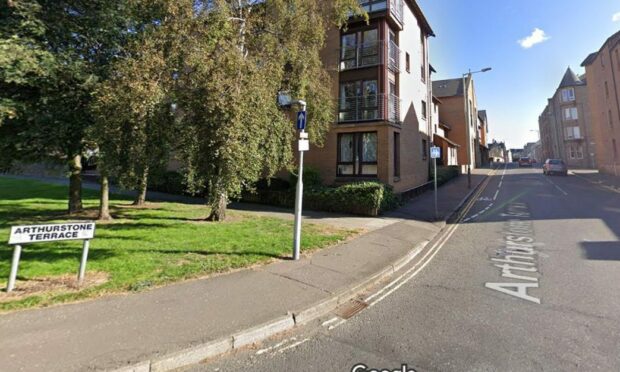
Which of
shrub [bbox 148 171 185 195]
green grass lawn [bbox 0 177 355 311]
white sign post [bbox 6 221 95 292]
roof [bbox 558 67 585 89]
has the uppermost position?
roof [bbox 558 67 585 89]

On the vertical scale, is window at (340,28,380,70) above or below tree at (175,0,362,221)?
above

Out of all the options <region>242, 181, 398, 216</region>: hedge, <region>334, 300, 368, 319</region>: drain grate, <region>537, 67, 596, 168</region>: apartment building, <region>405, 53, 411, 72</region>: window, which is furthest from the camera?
<region>537, 67, 596, 168</region>: apartment building

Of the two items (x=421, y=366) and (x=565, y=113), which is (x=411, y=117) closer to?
(x=421, y=366)

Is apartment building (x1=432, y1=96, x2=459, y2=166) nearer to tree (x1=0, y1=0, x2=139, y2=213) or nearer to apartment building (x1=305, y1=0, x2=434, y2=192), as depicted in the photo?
apartment building (x1=305, y1=0, x2=434, y2=192)

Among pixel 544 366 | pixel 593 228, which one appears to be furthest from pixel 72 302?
pixel 593 228

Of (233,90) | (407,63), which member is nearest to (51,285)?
(233,90)

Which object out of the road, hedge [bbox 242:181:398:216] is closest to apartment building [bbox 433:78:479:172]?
hedge [bbox 242:181:398:216]

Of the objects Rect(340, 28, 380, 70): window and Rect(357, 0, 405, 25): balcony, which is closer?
Rect(357, 0, 405, 25): balcony

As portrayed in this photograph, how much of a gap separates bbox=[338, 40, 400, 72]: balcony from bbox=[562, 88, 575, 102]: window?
159ft

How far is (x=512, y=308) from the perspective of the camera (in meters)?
4.52

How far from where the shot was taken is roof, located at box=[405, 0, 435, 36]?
20086mm

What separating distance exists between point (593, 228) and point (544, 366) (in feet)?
28.4

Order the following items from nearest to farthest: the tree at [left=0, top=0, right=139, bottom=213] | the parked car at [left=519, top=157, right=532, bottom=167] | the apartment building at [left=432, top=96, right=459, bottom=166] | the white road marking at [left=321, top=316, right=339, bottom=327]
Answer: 1. the white road marking at [left=321, top=316, right=339, bottom=327]
2. the tree at [left=0, top=0, right=139, bottom=213]
3. the apartment building at [left=432, top=96, right=459, bottom=166]
4. the parked car at [left=519, top=157, right=532, bottom=167]

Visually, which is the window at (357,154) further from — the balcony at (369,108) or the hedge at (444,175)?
the hedge at (444,175)
